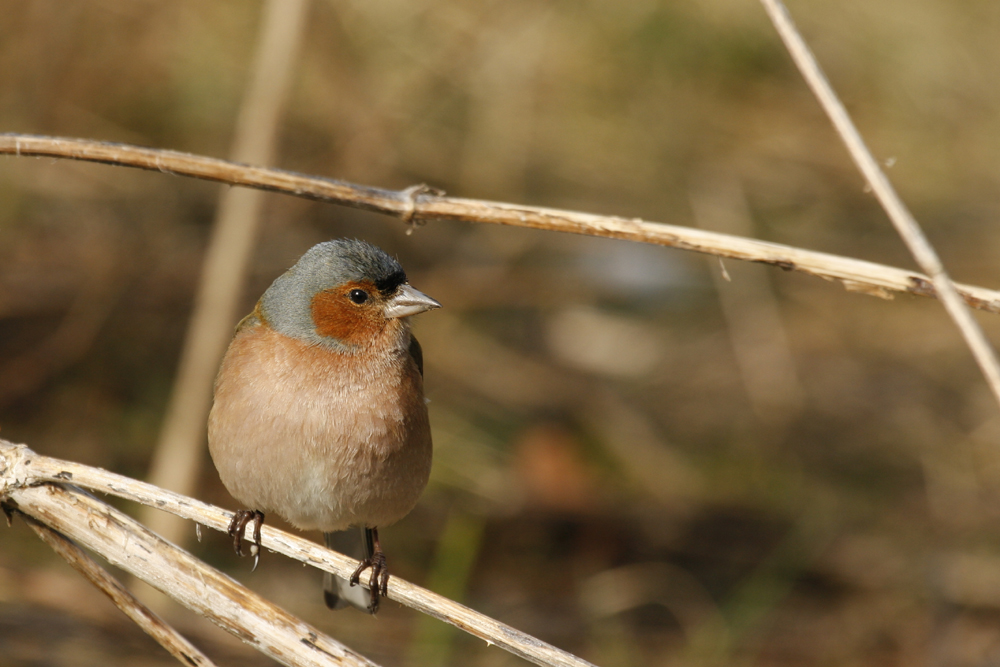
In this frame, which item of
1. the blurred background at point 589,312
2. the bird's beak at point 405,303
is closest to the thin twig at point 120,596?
the bird's beak at point 405,303

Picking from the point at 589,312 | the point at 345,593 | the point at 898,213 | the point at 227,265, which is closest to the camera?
the point at 898,213

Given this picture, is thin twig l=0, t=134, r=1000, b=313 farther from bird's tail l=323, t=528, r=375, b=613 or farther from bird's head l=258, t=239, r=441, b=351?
bird's tail l=323, t=528, r=375, b=613

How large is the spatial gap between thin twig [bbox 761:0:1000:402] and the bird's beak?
145 centimetres

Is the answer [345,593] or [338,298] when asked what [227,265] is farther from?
[345,593]

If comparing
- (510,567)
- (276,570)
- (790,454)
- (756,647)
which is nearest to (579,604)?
(510,567)

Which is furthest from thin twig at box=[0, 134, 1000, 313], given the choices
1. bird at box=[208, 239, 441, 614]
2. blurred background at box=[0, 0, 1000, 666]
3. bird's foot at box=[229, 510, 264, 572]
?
blurred background at box=[0, 0, 1000, 666]

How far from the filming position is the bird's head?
3.19 meters

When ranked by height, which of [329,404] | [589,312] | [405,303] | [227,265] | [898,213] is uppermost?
[589,312]

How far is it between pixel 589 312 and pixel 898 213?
18.2ft

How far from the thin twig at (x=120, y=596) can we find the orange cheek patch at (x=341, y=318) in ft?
3.48

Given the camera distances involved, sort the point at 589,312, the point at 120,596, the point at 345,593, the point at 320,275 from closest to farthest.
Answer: the point at 120,596, the point at 320,275, the point at 345,593, the point at 589,312

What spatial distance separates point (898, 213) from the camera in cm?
218

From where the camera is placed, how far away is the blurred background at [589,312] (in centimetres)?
517

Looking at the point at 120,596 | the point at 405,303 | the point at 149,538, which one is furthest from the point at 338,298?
the point at 120,596
